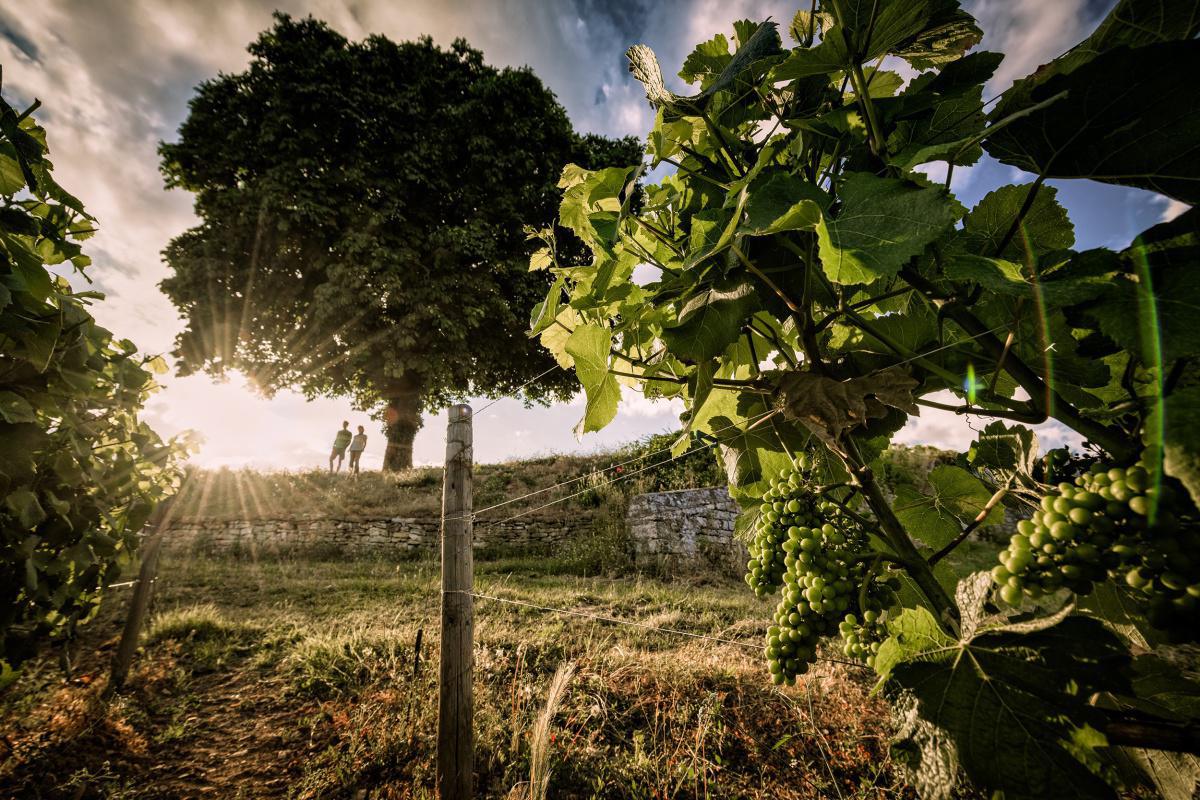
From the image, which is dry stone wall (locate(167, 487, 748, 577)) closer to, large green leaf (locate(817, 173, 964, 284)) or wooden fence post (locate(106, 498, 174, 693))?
wooden fence post (locate(106, 498, 174, 693))

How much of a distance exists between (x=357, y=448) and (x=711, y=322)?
56.2 ft

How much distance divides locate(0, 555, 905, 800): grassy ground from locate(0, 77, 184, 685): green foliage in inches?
42.2

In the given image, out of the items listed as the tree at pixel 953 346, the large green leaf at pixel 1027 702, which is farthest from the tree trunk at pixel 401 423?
the large green leaf at pixel 1027 702

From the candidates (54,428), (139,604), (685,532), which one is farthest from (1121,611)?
(685,532)

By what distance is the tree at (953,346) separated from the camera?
0.52 m

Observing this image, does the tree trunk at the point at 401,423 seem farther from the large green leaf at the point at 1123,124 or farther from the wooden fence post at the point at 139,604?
the large green leaf at the point at 1123,124

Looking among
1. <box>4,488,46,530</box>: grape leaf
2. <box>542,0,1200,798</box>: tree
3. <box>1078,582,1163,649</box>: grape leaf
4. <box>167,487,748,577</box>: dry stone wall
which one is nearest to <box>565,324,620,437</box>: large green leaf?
<box>542,0,1200,798</box>: tree

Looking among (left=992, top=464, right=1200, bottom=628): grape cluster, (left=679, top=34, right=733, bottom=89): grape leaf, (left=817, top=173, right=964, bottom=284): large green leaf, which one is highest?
(left=679, top=34, right=733, bottom=89): grape leaf

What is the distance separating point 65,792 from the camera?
271 cm

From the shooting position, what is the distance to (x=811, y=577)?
80 cm

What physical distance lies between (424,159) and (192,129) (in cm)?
635

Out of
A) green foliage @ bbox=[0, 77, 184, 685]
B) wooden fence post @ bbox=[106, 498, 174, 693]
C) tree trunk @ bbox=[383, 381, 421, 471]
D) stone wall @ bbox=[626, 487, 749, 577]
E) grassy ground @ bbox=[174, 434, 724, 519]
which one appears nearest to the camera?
green foliage @ bbox=[0, 77, 184, 685]

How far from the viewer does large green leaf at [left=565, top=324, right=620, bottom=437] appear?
957mm

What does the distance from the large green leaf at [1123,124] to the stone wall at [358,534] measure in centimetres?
977
